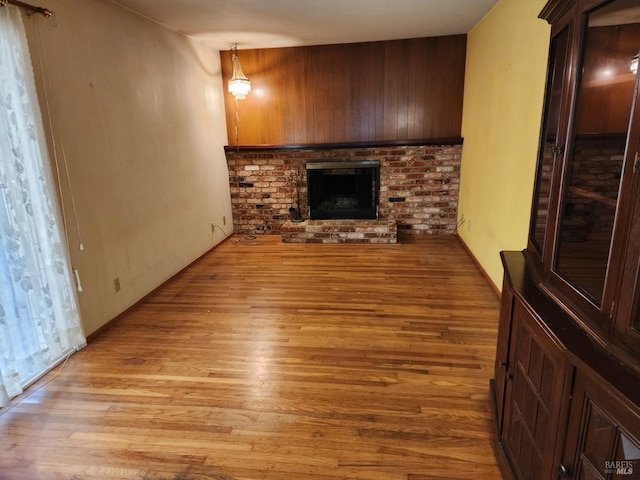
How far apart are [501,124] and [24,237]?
12.1 ft

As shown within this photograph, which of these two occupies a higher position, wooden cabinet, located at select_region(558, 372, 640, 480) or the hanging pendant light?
the hanging pendant light

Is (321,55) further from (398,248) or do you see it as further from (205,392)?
(205,392)

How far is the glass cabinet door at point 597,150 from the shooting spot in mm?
1015

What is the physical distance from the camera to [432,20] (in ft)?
13.1

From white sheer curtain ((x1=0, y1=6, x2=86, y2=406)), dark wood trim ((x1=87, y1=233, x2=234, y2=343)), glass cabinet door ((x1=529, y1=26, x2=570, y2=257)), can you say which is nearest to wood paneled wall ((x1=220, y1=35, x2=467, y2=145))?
dark wood trim ((x1=87, y1=233, x2=234, y2=343))

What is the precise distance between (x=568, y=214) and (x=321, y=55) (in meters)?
4.45

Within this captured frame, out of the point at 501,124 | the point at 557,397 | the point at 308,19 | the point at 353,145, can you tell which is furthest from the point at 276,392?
the point at 353,145

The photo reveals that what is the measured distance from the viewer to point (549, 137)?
155 centimetres

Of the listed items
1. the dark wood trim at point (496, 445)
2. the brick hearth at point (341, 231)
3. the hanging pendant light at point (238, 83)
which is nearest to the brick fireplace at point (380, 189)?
the brick hearth at point (341, 231)

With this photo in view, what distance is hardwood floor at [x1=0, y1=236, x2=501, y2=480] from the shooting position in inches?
66.7

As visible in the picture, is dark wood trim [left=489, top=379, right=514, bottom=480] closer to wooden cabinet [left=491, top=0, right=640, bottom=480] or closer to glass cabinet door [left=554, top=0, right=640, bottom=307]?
wooden cabinet [left=491, top=0, right=640, bottom=480]

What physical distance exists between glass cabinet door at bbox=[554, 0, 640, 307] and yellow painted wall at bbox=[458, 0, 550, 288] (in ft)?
4.58

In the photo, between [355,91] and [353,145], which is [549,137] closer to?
[353,145]

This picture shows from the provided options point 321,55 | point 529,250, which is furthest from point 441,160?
point 529,250
